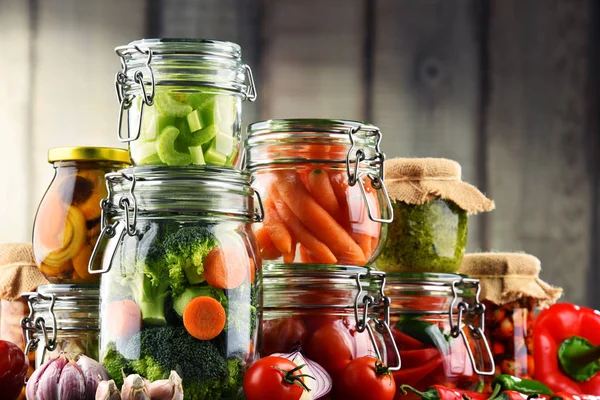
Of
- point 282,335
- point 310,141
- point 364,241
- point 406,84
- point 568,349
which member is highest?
point 406,84

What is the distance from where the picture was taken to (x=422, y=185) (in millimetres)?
1283

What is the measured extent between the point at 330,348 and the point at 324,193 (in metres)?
0.18

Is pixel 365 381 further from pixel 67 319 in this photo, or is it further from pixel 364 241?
pixel 67 319

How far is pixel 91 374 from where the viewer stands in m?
0.94

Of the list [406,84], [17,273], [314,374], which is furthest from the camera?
[406,84]

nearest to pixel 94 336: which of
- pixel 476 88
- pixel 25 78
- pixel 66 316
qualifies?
pixel 66 316

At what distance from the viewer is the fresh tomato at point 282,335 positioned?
40.7 inches

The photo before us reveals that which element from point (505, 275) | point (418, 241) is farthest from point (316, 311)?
point (505, 275)

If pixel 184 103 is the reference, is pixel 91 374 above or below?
below

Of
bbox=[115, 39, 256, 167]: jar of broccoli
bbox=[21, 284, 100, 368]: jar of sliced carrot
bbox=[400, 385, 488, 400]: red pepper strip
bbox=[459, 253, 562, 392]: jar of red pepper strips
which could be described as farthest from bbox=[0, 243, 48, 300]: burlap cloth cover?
bbox=[459, 253, 562, 392]: jar of red pepper strips

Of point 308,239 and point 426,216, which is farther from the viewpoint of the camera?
point 426,216

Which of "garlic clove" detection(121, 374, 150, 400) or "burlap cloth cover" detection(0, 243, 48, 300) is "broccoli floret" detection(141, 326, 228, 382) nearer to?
"garlic clove" detection(121, 374, 150, 400)

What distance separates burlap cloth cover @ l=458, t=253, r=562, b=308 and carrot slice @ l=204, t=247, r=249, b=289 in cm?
60

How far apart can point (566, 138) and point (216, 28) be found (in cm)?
93
